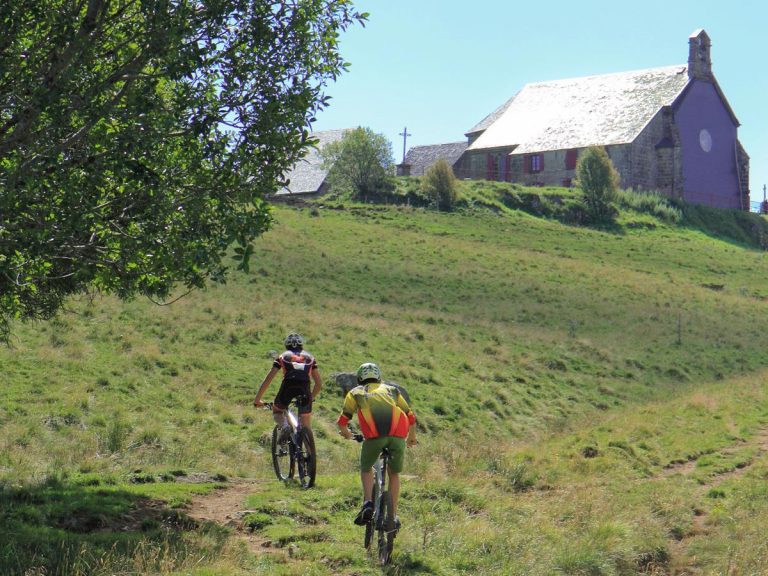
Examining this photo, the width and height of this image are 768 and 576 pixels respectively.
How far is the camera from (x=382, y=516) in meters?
10.3

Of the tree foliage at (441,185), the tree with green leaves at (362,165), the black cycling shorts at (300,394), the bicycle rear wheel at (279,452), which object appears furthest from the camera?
the tree with green leaves at (362,165)

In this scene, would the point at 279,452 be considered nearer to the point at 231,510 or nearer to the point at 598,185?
the point at 231,510

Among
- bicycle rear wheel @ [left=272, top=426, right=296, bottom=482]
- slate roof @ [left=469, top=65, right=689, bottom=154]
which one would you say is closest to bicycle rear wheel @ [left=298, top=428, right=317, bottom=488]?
bicycle rear wheel @ [left=272, top=426, right=296, bottom=482]

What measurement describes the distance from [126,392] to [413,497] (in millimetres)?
10998

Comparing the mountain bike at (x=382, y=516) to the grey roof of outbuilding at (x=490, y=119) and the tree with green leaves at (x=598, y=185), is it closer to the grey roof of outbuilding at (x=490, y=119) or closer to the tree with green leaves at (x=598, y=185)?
the tree with green leaves at (x=598, y=185)

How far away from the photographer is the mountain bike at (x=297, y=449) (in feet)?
45.1

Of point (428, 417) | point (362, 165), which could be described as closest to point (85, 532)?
point (428, 417)

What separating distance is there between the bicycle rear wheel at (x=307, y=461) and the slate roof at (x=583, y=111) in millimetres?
78274

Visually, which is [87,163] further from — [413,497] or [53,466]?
[413,497]

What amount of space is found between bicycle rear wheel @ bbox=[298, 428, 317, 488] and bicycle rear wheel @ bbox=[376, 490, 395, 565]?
345 cm

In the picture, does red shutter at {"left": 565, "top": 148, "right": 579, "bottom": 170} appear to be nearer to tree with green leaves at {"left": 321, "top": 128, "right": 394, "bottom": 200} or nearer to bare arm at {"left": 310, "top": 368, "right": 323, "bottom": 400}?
tree with green leaves at {"left": 321, "top": 128, "right": 394, "bottom": 200}

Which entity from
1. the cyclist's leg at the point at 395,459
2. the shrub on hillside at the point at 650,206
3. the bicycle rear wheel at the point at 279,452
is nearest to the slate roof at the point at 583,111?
the shrub on hillside at the point at 650,206

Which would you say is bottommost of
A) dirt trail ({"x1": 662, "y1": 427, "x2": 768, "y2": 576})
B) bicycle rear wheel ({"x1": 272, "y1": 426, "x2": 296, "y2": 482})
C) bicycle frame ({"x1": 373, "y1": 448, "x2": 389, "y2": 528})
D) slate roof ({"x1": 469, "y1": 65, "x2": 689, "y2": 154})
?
dirt trail ({"x1": 662, "y1": 427, "x2": 768, "y2": 576})

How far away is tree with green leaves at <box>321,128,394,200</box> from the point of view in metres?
75.1
